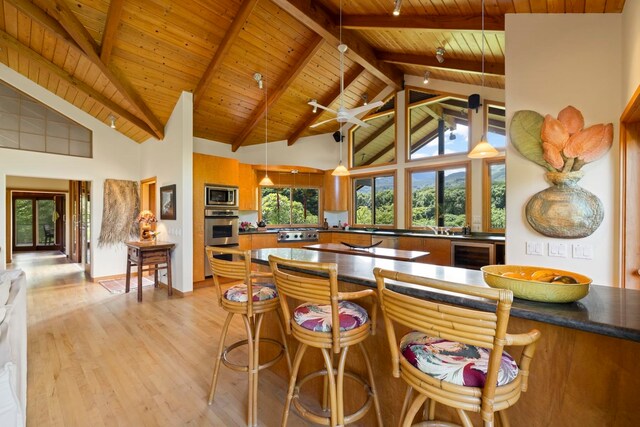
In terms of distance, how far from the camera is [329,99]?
233 inches

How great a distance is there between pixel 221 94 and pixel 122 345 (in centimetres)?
396

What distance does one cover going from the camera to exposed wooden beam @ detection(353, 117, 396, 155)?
638 cm

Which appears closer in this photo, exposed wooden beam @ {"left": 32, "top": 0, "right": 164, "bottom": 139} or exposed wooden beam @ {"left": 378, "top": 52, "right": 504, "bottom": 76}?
exposed wooden beam @ {"left": 32, "top": 0, "right": 164, "bottom": 139}

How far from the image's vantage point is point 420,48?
13.7 feet

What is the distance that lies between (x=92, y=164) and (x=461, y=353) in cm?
676

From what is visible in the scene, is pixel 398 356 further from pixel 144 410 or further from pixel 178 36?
pixel 178 36

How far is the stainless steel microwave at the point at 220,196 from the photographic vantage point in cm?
514

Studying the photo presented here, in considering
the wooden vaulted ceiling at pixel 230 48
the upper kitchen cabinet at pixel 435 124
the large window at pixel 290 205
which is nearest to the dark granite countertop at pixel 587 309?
the wooden vaulted ceiling at pixel 230 48

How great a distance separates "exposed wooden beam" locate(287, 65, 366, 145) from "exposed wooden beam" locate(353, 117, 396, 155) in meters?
1.29

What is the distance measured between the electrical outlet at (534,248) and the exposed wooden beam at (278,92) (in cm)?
359

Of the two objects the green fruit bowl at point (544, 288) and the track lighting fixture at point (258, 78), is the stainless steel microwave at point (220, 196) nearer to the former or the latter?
the track lighting fixture at point (258, 78)

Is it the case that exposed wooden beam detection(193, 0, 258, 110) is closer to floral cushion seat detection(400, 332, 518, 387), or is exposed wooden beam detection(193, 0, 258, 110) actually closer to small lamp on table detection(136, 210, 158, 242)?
small lamp on table detection(136, 210, 158, 242)

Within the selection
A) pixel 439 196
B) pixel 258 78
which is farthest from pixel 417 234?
pixel 258 78

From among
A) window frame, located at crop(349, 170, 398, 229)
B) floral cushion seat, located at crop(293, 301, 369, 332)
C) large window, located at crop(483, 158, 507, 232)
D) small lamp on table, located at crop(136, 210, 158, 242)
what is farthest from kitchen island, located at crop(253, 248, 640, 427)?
small lamp on table, located at crop(136, 210, 158, 242)
